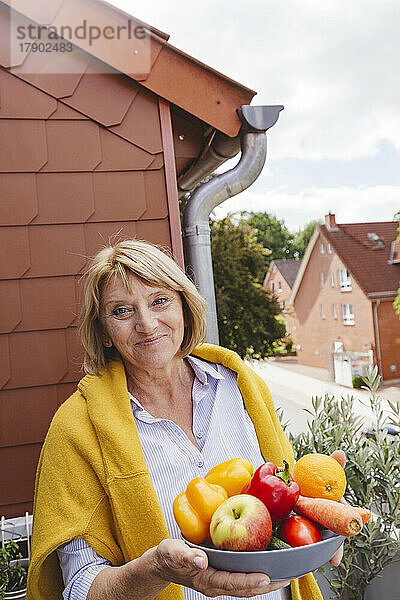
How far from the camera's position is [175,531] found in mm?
1221

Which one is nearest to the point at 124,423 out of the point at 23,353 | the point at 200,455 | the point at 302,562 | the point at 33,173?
the point at 200,455

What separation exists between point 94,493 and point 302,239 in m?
41.4

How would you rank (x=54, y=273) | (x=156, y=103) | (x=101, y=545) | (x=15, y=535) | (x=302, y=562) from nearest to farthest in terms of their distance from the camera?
1. (x=302, y=562)
2. (x=101, y=545)
3. (x=15, y=535)
4. (x=54, y=273)
5. (x=156, y=103)

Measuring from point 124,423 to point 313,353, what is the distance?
22.7 m

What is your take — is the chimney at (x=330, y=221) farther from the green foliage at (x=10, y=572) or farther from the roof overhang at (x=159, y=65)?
the green foliage at (x=10, y=572)

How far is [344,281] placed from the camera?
66.4ft

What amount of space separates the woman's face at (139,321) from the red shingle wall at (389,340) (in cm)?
1793

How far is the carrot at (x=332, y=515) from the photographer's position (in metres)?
0.97

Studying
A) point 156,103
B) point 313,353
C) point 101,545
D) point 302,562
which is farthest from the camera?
point 313,353

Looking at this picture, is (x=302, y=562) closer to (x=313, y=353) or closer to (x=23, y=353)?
(x=23, y=353)

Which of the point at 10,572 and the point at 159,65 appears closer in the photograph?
the point at 10,572

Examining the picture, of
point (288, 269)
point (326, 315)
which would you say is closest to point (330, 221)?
point (326, 315)

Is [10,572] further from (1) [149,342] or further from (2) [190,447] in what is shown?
(1) [149,342]

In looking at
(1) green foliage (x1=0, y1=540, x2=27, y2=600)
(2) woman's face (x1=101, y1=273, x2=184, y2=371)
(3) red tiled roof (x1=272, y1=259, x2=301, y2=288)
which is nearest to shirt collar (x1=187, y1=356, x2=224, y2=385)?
(2) woman's face (x1=101, y1=273, x2=184, y2=371)
